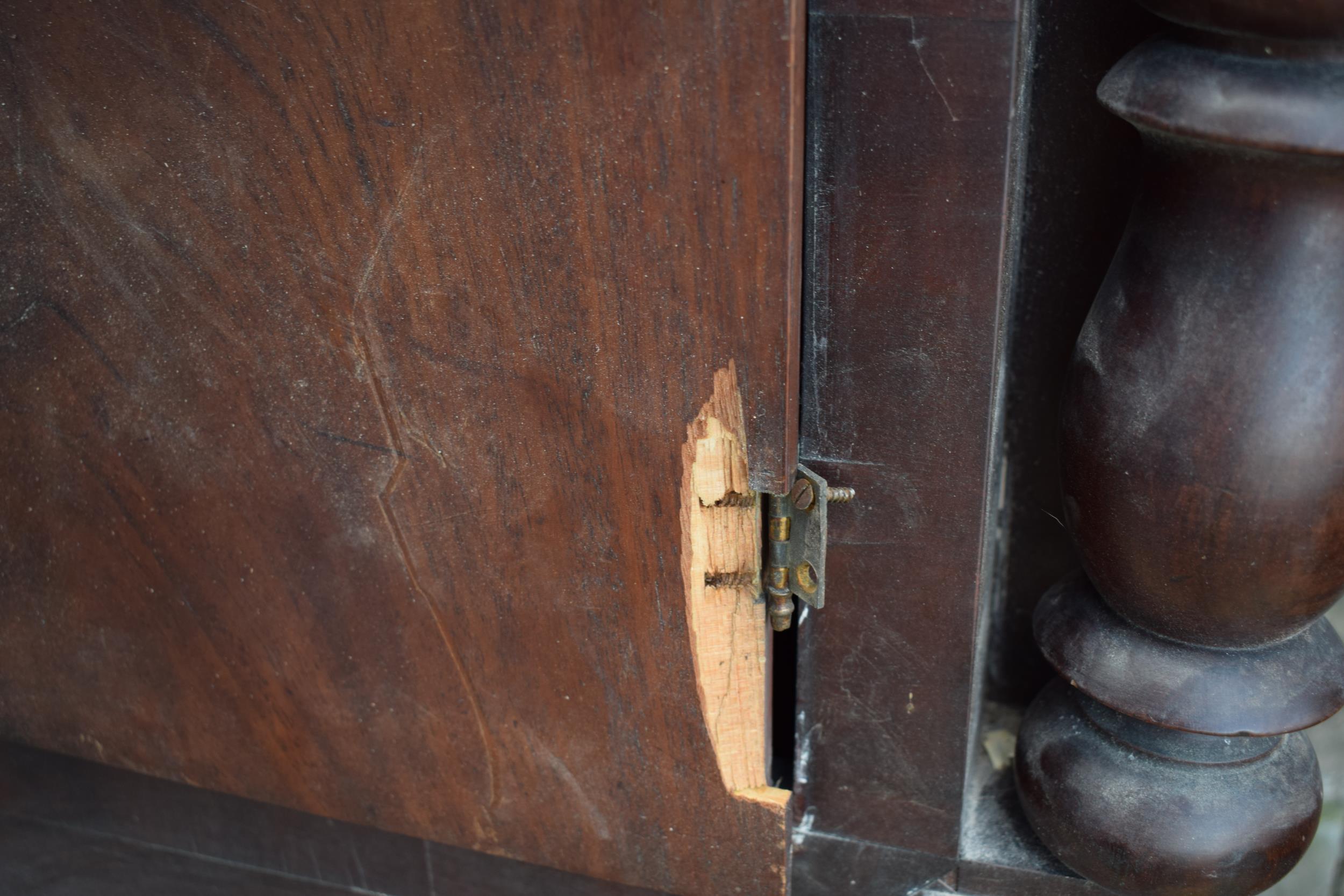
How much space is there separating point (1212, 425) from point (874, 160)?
255 mm

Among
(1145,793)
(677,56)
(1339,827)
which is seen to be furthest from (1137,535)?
(1339,827)

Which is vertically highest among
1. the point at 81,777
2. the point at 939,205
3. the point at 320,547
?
the point at 939,205

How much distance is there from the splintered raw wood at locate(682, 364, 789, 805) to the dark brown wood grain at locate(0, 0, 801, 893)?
1 cm

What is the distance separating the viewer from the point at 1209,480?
2.31 ft

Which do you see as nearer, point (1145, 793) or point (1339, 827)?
point (1145, 793)

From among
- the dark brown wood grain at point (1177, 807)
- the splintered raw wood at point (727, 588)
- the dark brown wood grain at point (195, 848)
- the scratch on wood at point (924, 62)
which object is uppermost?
the scratch on wood at point (924, 62)

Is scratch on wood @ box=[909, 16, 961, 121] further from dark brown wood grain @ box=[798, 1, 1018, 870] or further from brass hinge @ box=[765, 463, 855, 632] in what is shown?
brass hinge @ box=[765, 463, 855, 632]

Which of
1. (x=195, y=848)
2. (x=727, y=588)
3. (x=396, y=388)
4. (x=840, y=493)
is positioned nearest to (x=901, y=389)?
(x=840, y=493)

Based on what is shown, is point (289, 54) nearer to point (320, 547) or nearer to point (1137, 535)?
point (320, 547)

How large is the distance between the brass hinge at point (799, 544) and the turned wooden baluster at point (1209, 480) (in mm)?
168

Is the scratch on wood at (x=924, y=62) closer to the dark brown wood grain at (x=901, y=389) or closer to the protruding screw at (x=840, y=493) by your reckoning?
the dark brown wood grain at (x=901, y=389)

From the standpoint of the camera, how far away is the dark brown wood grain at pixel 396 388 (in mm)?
704

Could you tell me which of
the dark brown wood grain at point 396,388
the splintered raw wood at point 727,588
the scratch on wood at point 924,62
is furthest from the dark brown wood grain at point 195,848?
the scratch on wood at point 924,62

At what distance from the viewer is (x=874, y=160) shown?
0.72 meters
